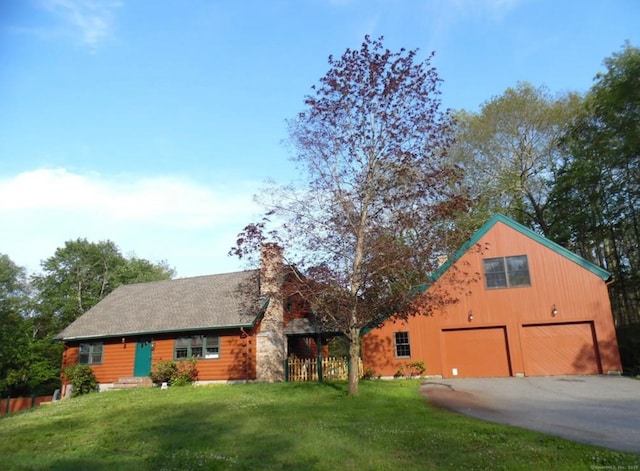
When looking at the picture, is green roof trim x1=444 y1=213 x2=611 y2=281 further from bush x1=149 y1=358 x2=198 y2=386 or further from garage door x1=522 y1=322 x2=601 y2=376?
bush x1=149 y1=358 x2=198 y2=386

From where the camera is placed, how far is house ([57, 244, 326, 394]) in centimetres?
2238

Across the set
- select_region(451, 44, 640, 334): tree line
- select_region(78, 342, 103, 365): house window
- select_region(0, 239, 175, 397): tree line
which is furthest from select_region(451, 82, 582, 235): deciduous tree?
select_region(0, 239, 175, 397): tree line

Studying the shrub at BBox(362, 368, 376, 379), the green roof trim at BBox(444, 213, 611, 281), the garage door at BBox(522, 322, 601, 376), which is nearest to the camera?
the garage door at BBox(522, 322, 601, 376)

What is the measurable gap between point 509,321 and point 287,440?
15.4m

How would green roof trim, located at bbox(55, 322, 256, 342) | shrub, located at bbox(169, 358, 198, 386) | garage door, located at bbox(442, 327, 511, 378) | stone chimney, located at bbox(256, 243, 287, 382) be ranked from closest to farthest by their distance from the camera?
garage door, located at bbox(442, 327, 511, 378) < shrub, located at bbox(169, 358, 198, 386) < green roof trim, located at bbox(55, 322, 256, 342) < stone chimney, located at bbox(256, 243, 287, 382)

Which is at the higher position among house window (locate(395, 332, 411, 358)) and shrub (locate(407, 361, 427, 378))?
house window (locate(395, 332, 411, 358))

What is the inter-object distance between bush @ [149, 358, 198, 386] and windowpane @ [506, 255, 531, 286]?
1596 cm

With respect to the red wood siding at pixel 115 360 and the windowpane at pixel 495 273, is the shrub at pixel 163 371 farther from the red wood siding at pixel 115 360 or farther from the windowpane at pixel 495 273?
the windowpane at pixel 495 273

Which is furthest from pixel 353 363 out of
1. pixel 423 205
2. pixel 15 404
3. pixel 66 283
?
pixel 66 283

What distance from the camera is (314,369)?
22.8 metres

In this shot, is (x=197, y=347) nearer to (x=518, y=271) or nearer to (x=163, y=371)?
(x=163, y=371)

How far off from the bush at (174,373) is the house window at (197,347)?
73 cm

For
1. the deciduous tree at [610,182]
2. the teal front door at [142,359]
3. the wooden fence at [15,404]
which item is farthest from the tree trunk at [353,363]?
the deciduous tree at [610,182]

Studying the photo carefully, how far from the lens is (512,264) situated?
21125mm
